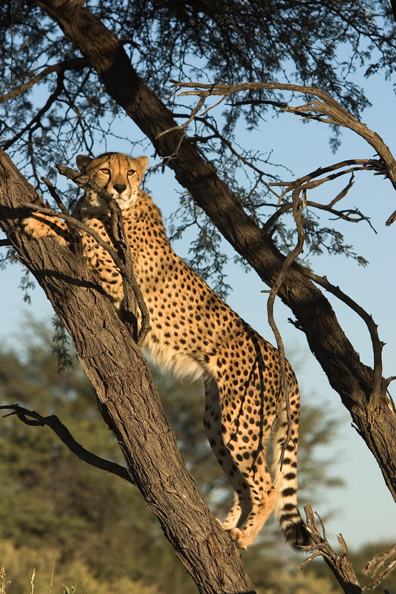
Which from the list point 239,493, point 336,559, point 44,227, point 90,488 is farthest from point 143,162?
point 90,488

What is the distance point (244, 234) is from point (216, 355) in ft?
2.29

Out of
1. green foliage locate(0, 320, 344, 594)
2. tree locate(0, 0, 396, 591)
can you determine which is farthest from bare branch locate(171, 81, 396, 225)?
green foliage locate(0, 320, 344, 594)

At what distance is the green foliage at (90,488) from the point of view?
1623 centimetres

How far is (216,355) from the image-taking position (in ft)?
14.3

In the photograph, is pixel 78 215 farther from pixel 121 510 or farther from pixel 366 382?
pixel 121 510

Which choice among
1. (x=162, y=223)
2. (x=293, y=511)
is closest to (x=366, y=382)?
(x=293, y=511)

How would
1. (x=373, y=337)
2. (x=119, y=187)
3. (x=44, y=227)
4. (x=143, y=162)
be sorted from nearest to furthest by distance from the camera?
(x=44, y=227) → (x=373, y=337) → (x=119, y=187) → (x=143, y=162)

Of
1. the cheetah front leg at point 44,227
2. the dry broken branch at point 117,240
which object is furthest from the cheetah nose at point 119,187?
the dry broken branch at point 117,240

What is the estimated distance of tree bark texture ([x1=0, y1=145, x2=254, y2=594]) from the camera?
118 inches

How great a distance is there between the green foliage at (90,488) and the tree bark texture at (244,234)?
447 inches

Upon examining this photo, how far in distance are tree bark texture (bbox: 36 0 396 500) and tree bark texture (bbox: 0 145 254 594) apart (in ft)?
2.53

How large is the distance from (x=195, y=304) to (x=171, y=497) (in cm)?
157

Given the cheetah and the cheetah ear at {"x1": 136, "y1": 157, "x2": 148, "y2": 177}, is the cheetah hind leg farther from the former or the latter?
the cheetah ear at {"x1": 136, "y1": 157, "x2": 148, "y2": 177}

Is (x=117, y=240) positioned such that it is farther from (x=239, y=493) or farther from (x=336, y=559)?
(x=239, y=493)
